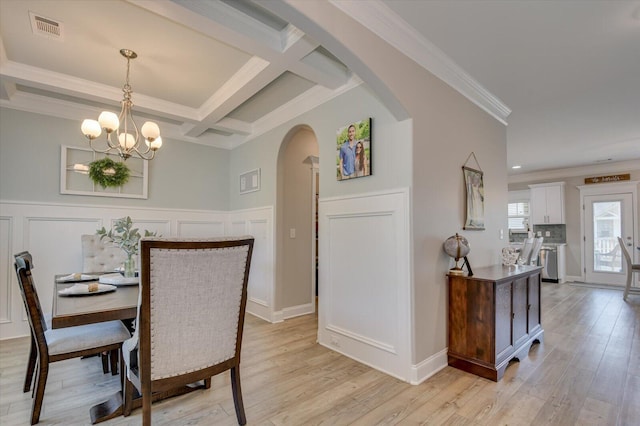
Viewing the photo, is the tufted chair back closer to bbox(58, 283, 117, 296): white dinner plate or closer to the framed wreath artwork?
the framed wreath artwork

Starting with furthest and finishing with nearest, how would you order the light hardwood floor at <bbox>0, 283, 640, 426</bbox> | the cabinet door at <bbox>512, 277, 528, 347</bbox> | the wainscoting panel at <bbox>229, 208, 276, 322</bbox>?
the wainscoting panel at <bbox>229, 208, 276, 322</bbox>
the cabinet door at <bbox>512, 277, 528, 347</bbox>
the light hardwood floor at <bbox>0, 283, 640, 426</bbox>

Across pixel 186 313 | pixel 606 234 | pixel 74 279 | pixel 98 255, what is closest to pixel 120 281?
pixel 74 279

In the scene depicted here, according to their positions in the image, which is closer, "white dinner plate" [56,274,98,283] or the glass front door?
"white dinner plate" [56,274,98,283]

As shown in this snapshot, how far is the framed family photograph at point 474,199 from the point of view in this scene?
2.99 meters

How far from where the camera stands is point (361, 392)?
7.14ft

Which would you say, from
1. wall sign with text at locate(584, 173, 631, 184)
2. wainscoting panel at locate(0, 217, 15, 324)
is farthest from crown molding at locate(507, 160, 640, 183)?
wainscoting panel at locate(0, 217, 15, 324)

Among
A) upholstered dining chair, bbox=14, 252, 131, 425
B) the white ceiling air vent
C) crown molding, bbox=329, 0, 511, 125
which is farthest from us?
the white ceiling air vent

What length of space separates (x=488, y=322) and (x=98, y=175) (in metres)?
4.51

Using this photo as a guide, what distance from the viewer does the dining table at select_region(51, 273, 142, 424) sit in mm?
1548

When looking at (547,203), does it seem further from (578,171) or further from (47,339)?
(47,339)

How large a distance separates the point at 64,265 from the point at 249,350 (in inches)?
97.0

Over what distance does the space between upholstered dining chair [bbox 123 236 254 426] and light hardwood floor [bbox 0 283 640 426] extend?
17.3 inches

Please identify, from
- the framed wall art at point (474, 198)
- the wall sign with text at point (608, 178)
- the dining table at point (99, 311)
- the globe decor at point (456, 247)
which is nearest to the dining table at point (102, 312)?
the dining table at point (99, 311)

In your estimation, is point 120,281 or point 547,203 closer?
point 120,281
